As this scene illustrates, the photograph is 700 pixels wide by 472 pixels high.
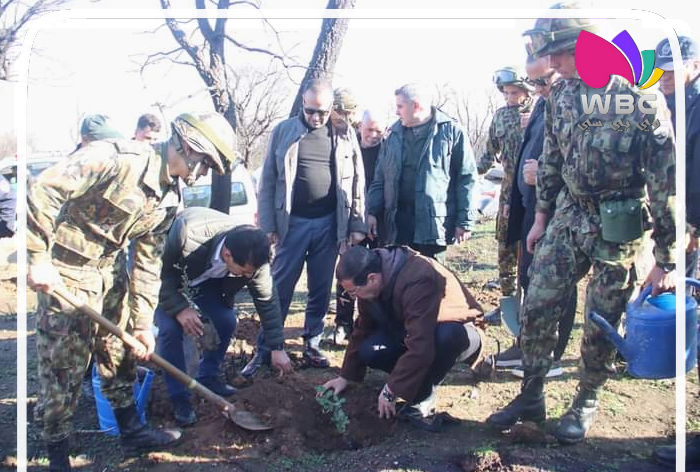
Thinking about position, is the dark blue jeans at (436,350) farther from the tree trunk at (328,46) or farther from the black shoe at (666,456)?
the tree trunk at (328,46)

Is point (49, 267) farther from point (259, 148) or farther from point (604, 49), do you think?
point (259, 148)

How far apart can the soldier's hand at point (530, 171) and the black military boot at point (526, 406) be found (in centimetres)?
117

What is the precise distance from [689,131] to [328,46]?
4.69 m

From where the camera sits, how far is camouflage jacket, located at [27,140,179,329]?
2.45m

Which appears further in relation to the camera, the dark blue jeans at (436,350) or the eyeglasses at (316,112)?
the eyeglasses at (316,112)

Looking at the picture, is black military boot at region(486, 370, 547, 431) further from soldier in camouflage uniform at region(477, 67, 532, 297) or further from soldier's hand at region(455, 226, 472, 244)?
soldier in camouflage uniform at region(477, 67, 532, 297)

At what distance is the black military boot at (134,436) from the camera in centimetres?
318

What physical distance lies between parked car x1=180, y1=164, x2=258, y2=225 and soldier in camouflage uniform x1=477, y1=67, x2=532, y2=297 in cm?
370

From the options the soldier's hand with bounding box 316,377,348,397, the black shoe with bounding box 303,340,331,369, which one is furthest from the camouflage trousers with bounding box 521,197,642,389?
the black shoe with bounding box 303,340,331,369

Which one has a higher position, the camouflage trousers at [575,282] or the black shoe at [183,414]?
the camouflage trousers at [575,282]

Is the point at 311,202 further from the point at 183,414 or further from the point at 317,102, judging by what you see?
the point at 183,414

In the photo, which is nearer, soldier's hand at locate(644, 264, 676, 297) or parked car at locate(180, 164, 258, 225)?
soldier's hand at locate(644, 264, 676, 297)

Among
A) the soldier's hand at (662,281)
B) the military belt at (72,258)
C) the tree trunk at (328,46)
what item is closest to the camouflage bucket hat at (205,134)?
the military belt at (72,258)

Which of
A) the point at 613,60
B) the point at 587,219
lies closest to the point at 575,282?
the point at 587,219
